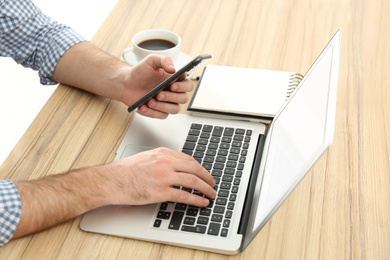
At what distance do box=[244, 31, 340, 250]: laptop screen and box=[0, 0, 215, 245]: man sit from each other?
11 centimetres

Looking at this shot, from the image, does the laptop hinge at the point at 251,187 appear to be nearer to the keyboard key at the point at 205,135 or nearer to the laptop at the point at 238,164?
the laptop at the point at 238,164

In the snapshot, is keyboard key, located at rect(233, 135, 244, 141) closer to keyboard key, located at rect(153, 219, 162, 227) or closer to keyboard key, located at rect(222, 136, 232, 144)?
keyboard key, located at rect(222, 136, 232, 144)

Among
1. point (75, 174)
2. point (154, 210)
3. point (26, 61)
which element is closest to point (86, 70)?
point (26, 61)

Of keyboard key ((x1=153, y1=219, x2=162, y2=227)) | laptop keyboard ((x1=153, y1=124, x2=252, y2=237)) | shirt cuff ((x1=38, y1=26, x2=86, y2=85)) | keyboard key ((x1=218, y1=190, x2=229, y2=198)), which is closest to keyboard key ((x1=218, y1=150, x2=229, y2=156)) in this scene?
laptop keyboard ((x1=153, y1=124, x2=252, y2=237))

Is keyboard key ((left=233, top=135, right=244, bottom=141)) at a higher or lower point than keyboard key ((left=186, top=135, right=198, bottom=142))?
higher

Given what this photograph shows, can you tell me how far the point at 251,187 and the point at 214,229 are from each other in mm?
123

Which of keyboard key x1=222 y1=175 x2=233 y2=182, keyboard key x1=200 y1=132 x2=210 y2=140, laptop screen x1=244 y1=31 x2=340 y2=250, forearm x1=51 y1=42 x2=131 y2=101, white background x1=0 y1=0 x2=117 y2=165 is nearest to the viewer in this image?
laptop screen x1=244 y1=31 x2=340 y2=250

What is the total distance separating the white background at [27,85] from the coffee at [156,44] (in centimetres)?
128

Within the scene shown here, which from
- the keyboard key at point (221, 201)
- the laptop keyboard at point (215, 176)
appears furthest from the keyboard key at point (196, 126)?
the keyboard key at point (221, 201)

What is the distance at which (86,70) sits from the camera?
1170mm

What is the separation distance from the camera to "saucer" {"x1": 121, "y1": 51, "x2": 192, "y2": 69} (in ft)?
3.92

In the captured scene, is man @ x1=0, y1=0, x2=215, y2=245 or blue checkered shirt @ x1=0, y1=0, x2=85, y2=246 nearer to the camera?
man @ x1=0, y1=0, x2=215, y2=245

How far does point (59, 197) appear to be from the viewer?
2.90ft

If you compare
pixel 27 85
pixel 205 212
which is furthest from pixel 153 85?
pixel 27 85
